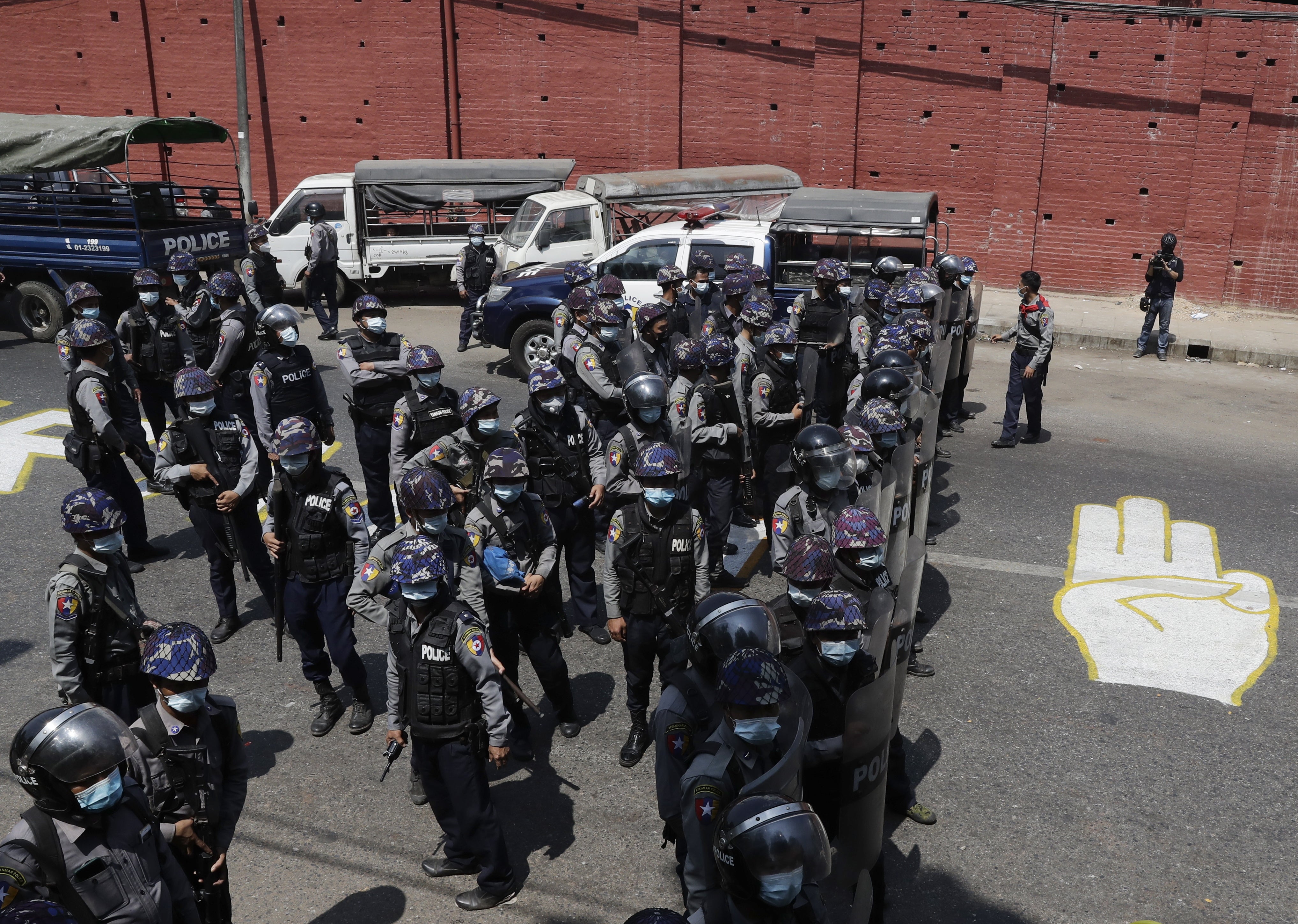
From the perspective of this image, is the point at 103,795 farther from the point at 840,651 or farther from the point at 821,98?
the point at 821,98

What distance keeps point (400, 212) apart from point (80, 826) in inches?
633

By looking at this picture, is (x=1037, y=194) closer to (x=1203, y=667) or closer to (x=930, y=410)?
(x=930, y=410)

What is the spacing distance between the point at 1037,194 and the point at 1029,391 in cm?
871

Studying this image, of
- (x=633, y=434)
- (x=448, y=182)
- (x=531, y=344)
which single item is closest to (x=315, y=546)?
(x=633, y=434)

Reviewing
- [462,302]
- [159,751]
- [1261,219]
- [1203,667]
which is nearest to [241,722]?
[159,751]

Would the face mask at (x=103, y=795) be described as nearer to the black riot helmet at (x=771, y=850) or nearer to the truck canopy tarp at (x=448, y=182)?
the black riot helmet at (x=771, y=850)

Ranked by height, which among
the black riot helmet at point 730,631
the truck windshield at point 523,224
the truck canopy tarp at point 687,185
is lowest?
the black riot helmet at point 730,631

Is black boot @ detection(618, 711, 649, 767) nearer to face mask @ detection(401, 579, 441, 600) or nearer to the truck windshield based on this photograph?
face mask @ detection(401, 579, 441, 600)

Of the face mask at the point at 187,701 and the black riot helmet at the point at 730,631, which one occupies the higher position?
the black riot helmet at the point at 730,631

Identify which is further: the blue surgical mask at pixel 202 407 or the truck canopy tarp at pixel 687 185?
the truck canopy tarp at pixel 687 185

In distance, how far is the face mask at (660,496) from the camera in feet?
18.5

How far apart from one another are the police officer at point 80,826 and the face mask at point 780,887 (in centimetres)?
200

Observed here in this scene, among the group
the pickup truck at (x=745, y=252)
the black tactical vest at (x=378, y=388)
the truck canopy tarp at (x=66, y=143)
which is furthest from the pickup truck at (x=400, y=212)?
the black tactical vest at (x=378, y=388)

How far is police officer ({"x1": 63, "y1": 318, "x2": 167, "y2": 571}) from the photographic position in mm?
7750
